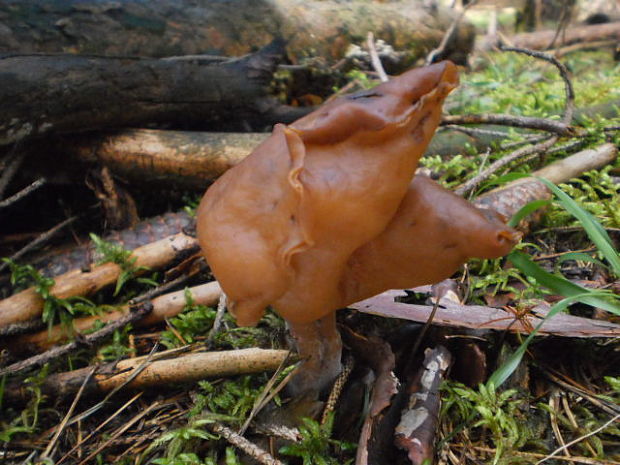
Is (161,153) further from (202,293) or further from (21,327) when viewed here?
(21,327)

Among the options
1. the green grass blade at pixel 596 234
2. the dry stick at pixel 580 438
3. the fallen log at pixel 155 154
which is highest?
the green grass blade at pixel 596 234

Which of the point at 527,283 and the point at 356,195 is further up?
the point at 356,195

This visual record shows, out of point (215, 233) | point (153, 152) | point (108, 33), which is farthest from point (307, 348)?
point (108, 33)

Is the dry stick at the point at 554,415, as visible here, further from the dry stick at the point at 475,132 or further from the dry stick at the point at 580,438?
the dry stick at the point at 475,132

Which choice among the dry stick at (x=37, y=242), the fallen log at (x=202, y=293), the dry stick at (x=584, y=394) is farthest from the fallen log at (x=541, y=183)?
the dry stick at (x=37, y=242)

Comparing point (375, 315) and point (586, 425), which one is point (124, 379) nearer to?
point (375, 315)

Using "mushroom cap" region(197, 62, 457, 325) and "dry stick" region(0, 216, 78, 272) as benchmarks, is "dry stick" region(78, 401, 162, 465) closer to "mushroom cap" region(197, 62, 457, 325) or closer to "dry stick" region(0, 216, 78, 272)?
"mushroom cap" region(197, 62, 457, 325)
